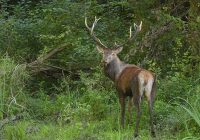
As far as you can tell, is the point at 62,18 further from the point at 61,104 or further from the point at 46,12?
the point at 61,104

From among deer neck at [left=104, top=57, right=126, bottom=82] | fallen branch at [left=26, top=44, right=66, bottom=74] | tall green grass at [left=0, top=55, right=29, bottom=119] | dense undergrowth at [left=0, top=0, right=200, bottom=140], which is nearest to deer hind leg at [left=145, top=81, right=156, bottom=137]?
dense undergrowth at [left=0, top=0, right=200, bottom=140]

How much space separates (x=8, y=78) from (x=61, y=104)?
1087 mm

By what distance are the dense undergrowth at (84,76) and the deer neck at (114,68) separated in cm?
68

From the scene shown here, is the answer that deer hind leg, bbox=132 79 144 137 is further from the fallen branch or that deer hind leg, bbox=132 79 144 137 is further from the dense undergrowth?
the fallen branch

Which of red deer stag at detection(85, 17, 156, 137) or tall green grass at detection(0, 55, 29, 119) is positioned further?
tall green grass at detection(0, 55, 29, 119)

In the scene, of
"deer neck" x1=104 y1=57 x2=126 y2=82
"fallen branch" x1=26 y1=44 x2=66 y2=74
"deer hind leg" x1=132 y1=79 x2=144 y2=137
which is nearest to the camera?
"deer hind leg" x1=132 y1=79 x2=144 y2=137

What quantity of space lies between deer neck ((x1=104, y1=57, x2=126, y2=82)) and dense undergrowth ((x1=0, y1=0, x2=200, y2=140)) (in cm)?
68

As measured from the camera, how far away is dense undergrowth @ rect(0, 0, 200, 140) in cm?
862

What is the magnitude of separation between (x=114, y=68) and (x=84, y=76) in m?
1.62

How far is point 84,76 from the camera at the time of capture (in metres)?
10.8

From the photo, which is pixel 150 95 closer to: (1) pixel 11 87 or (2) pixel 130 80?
(2) pixel 130 80

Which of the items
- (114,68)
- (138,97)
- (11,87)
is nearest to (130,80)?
(138,97)

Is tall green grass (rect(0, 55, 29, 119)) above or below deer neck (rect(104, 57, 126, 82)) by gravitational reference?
below

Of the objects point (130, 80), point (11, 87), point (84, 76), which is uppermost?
point (130, 80)
